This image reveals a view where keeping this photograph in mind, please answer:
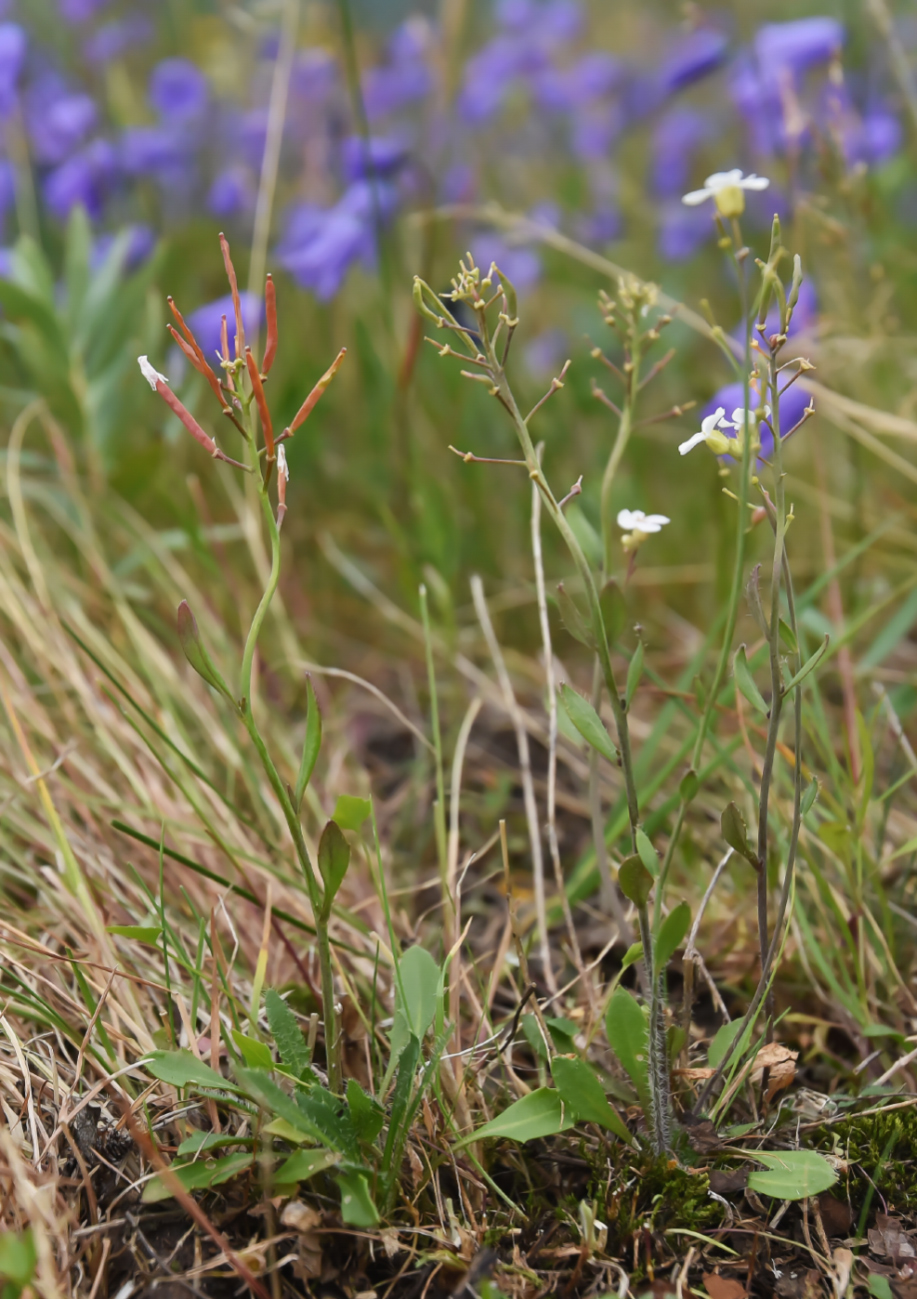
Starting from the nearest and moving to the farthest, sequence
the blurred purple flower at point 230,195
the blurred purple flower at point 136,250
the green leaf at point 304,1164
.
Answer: the green leaf at point 304,1164, the blurred purple flower at point 136,250, the blurred purple flower at point 230,195

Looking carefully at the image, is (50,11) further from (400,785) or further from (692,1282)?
(692,1282)

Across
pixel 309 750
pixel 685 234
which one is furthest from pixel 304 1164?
pixel 685 234

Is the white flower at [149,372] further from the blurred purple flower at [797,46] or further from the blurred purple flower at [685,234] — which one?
the blurred purple flower at [685,234]

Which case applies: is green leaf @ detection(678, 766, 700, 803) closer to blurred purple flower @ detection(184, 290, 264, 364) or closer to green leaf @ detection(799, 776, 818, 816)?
green leaf @ detection(799, 776, 818, 816)

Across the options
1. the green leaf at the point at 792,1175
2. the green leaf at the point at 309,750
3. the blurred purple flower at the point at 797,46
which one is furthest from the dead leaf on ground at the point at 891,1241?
the blurred purple flower at the point at 797,46

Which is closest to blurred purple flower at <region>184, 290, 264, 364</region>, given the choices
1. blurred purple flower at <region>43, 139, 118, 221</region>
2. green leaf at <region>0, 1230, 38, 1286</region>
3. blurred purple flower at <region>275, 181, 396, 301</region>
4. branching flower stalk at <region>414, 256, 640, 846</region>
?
blurred purple flower at <region>275, 181, 396, 301</region>

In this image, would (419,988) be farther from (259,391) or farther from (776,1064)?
(259,391)
